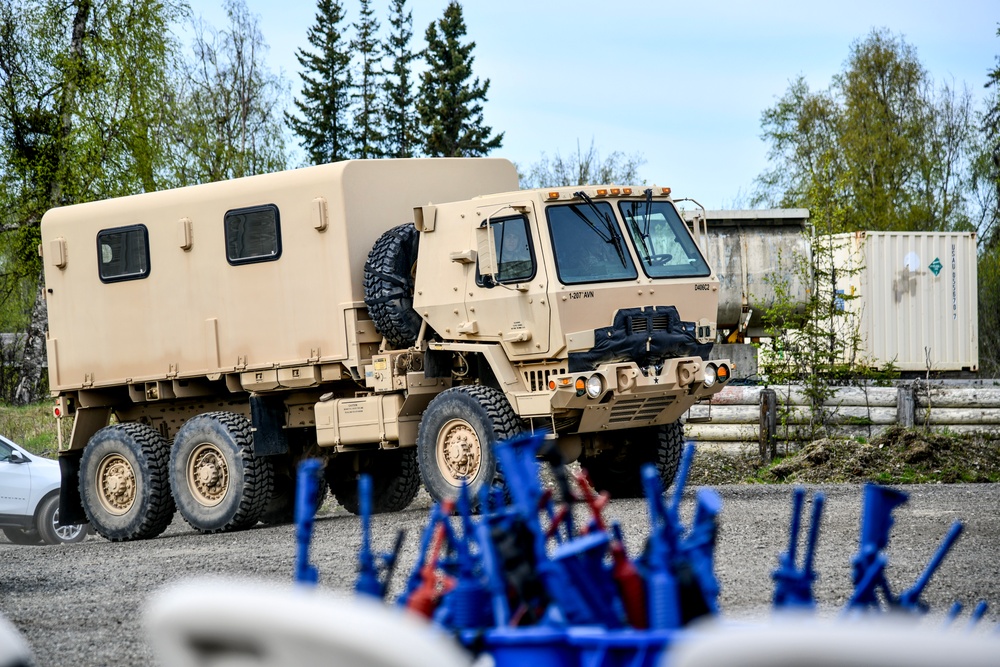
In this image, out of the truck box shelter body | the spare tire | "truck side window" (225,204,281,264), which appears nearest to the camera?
the spare tire

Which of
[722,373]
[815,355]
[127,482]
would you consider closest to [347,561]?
[722,373]

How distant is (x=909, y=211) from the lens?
51156 mm

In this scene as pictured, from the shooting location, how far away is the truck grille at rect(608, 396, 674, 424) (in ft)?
43.9

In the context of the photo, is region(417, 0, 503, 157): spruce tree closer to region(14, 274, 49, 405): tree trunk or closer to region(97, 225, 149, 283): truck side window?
region(14, 274, 49, 405): tree trunk

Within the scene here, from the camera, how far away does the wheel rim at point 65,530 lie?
1718 centimetres

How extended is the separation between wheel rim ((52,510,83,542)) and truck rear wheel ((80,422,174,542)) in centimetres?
145

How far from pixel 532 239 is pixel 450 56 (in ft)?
136

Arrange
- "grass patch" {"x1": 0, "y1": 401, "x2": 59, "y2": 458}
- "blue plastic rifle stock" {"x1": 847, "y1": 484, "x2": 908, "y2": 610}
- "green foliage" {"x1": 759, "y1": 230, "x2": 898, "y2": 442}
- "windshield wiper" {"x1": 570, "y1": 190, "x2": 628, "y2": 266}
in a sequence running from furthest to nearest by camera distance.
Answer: "grass patch" {"x1": 0, "y1": 401, "x2": 59, "y2": 458} → "green foliage" {"x1": 759, "y1": 230, "x2": 898, "y2": 442} → "windshield wiper" {"x1": 570, "y1": 190, "x2": 628, "y2": 266} → "blue plastic rifle stock" {"x1": 847, "y1": 484, "x2": 908, "y2": 610}

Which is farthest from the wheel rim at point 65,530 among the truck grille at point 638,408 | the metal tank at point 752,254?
the metal tank at point 752,254

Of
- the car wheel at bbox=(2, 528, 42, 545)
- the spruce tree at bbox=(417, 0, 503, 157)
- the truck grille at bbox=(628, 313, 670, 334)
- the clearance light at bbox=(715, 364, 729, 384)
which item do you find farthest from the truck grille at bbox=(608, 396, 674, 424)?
the spruce tree at bbox=(417, 0, 503, 157)

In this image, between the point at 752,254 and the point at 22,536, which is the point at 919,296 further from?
the point at 22,536

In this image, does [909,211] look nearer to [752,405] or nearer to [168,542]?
[752,405]

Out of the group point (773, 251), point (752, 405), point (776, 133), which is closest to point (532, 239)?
point (752, 405)

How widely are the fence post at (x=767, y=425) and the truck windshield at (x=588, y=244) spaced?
20.3 ft
